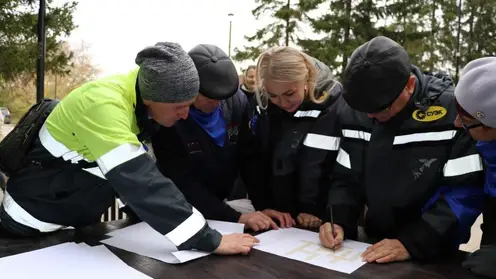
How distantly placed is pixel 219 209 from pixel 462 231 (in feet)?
2.55

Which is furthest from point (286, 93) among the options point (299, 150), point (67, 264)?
point (67, 264)

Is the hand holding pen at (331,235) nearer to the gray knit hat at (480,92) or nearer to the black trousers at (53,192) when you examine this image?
the gray knit hat at (480,92)

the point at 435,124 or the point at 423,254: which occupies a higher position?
the point at 435,124

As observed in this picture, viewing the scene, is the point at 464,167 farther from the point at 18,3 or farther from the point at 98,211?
the point at 18,3

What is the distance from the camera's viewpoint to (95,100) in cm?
119

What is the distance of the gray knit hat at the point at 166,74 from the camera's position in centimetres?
122

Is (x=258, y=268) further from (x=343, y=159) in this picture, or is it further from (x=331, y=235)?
(x=343, y=159)

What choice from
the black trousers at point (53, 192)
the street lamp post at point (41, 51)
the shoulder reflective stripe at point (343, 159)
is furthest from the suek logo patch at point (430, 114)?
the street lamp post at point (41, 51)

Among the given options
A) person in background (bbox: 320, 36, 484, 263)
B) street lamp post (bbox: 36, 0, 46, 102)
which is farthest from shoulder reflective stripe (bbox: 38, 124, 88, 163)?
street lamp post (bbox: 36, 0, 46, 102)

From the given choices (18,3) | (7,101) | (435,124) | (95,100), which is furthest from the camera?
(18,3)

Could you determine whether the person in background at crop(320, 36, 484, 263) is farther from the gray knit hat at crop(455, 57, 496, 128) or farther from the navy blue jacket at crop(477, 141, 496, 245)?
the gray knit hat at crop(455, 57, 496, 128)

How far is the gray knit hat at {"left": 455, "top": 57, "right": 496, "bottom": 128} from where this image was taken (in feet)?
3.53

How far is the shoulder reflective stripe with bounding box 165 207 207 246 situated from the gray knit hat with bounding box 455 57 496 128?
73cm

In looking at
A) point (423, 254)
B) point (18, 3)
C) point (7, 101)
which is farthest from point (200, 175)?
point (18, 3)
